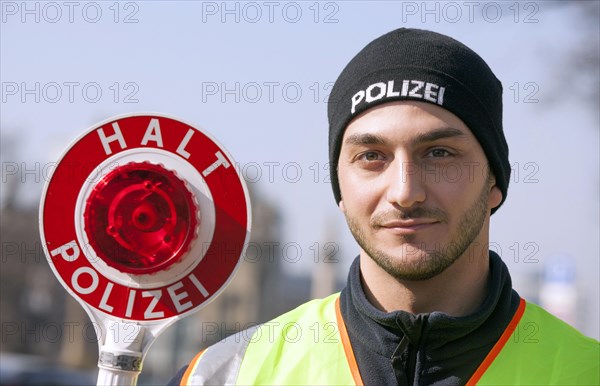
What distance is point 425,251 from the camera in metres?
3.12

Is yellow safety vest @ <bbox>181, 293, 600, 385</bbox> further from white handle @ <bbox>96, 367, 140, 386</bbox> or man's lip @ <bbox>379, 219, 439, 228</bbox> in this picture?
man's lip @ <bbox>379, 219, 439, 228</bbox>

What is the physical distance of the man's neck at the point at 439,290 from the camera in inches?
127

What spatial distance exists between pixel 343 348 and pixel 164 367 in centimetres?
3532

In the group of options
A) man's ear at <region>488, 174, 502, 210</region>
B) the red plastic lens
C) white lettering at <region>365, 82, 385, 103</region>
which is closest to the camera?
the red plastic lens

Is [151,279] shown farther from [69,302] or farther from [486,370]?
[69,302]

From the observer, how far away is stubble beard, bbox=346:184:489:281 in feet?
10.2

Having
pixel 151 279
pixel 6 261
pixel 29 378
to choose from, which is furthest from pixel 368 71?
pixel 6 261

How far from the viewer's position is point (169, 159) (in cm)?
313

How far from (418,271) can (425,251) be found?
0.20 ft

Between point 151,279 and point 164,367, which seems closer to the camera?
point 151,279

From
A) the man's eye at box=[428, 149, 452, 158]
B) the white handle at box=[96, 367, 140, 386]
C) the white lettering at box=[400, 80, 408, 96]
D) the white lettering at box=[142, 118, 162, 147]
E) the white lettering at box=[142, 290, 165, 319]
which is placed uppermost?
the white lettering at box=[400, 80, 408, 96]

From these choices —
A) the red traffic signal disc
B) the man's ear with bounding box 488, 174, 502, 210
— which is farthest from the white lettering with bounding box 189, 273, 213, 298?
the man's ear with bounding box 488, 174, 502, 210

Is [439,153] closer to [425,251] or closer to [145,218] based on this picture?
[425,251]

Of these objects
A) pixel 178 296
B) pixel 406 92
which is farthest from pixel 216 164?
pixel 406 92
